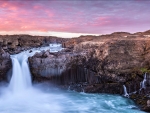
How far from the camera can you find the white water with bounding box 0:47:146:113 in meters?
20.2

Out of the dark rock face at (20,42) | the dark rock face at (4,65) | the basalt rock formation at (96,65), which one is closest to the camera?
the basalt rock formation at (96,65)

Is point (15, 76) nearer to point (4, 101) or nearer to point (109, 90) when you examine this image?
point (4, 101)

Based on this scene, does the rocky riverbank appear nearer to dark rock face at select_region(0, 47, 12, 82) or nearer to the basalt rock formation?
the basalt rock formation

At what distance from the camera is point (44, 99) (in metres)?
23.2

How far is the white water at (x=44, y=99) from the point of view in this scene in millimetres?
20203

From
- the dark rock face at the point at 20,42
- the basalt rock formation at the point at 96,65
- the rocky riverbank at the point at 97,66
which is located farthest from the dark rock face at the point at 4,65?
the dark rock face at the point at 20,42

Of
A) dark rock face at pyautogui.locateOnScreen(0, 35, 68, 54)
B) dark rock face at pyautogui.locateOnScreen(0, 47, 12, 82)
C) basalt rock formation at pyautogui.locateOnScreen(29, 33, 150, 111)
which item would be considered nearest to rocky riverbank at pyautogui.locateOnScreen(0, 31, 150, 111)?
basalt rock formation at pyautogui.locateOnScreen(29, 33, 150, 111)

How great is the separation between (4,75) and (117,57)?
13.4m

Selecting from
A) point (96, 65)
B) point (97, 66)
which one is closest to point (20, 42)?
point (96, 65)

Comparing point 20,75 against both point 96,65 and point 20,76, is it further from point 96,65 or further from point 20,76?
point 96,65

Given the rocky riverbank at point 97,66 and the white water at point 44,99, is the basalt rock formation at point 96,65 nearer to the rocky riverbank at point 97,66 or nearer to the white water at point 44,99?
the rocky riverbank at point 97,66

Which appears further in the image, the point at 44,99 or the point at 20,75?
the point at 20,75

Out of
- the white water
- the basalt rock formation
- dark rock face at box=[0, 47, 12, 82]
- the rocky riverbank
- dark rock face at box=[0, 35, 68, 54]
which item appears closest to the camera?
the white water

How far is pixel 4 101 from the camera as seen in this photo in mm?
21906
